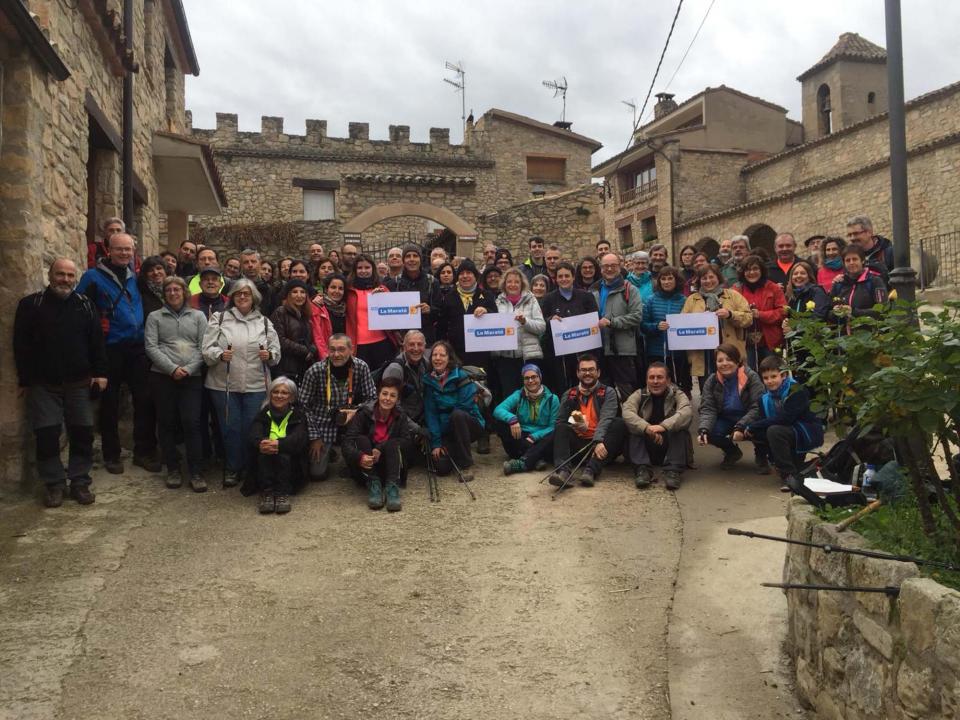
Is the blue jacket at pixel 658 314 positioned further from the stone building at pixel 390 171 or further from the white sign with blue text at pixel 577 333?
the stone building at pixel 390 171

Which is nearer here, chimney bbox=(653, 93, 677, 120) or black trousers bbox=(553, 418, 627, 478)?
Result: black trousers bbox=(553, 418, 627, 478)

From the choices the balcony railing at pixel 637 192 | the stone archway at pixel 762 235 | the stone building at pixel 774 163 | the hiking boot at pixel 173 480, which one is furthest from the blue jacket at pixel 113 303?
the balcony railing at pixel 637 192

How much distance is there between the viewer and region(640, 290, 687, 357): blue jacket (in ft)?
24.6

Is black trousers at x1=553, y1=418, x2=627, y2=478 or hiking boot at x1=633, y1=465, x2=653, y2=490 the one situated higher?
black trousers at x1=553, y1=418, x2=627, y2=478

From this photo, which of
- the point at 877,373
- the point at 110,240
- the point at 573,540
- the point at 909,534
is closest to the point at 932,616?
the point at 909,534

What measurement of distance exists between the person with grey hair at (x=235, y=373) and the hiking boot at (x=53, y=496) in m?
1.21

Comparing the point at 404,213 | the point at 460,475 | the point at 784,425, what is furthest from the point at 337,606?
the point at 404,213

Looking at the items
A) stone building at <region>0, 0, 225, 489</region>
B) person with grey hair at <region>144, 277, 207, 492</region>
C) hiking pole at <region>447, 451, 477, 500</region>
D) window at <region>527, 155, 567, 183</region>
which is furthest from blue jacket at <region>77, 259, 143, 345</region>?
window at <region>527, 155, 567, 183</region>

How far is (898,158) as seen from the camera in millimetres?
4848

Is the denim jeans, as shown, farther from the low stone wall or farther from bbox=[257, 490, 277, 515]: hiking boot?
the low stone wall

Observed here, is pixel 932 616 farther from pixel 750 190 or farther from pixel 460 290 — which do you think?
pixel 750 190

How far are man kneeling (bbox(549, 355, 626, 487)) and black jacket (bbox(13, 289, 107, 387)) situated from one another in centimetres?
377

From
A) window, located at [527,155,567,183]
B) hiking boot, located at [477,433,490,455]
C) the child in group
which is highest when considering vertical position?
window, located at [527,155,567,183]

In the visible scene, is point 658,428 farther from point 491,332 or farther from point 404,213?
point 404,213
